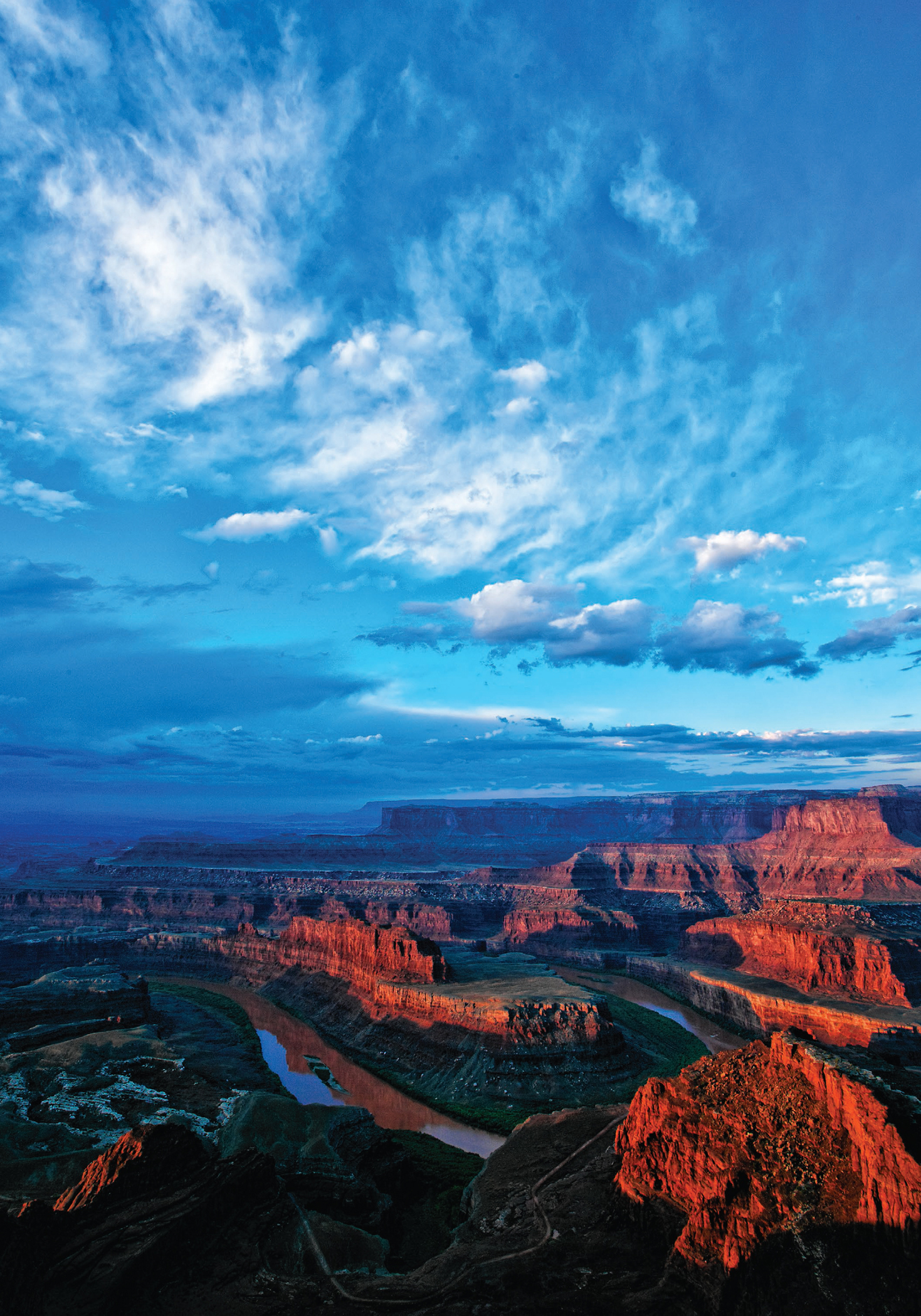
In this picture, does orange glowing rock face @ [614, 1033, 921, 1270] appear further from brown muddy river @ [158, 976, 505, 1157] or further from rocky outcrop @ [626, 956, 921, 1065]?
rocky outcrop @ [626, 956, 921, 1065]

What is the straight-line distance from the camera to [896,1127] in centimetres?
2203

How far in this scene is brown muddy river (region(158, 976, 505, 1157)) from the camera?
51.4 m

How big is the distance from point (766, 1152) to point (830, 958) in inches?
2662

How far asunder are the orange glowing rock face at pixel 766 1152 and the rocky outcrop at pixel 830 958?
58.7 m

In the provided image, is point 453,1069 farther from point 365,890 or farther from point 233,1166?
point 365,890

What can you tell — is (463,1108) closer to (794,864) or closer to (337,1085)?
(337,1085)

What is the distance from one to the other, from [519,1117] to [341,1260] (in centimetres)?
2697

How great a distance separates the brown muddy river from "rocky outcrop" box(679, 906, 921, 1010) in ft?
168

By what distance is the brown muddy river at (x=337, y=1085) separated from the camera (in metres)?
51.4

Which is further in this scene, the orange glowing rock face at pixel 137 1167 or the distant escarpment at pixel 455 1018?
the distant escarpment at pixel 455 1018


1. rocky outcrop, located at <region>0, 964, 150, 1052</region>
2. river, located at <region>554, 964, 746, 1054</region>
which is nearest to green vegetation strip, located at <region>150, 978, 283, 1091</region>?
rocky outcrop, located at <region>0, 964, 150, 1052</region>

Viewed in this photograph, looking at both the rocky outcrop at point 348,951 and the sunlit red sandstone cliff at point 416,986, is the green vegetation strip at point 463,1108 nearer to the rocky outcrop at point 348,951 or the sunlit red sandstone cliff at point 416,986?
the sunlit red sandstone cliff at point 416,986

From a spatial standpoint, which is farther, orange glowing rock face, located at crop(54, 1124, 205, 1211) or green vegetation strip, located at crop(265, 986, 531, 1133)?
green vegetation strip, located at crop(265, 986, 531, 1133)

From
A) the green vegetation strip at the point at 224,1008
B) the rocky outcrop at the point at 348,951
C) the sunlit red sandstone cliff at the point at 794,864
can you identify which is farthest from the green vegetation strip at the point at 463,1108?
the sunlit red sandstone cliff at the point at 794,864
